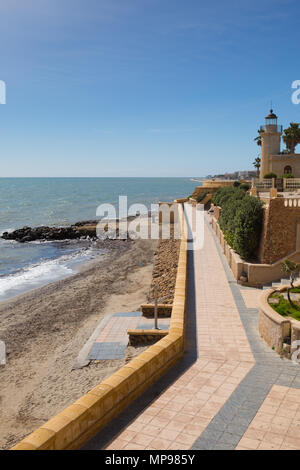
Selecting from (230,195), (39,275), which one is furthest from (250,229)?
(39,275)

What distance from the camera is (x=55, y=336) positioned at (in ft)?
47.5

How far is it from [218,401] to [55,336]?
976cm

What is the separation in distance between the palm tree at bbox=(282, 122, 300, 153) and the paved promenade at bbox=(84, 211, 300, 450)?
35.7 meters

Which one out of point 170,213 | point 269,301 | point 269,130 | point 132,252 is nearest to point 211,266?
→ point 269,301

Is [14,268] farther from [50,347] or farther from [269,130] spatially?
[269,130]

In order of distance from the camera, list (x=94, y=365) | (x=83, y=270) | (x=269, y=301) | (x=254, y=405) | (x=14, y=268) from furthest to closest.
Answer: (x=14, y=268) < (x=83, y=270) < (x=94, y=365) < (x=269, y=301) < (x=254, y=405)

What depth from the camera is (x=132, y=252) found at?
103 ft

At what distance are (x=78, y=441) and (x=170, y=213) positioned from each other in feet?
116

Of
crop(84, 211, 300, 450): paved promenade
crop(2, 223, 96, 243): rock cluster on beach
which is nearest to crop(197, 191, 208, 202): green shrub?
crop(2, 223, 96, 243): rock cluster on beach

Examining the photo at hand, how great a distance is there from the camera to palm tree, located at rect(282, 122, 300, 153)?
132 ft

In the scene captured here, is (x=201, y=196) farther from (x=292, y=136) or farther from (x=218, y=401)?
(x=218, y=401)

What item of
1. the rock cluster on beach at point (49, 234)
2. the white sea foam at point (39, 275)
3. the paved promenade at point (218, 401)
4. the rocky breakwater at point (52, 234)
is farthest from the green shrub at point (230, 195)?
the rock cluster on beach at point (49, 234)

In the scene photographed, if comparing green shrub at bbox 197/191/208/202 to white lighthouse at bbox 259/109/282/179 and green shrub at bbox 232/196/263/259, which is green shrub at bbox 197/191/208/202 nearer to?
white lighthouse at bbox 259/109/282/179

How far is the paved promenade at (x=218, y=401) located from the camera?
5078 millimetres
